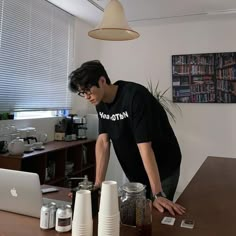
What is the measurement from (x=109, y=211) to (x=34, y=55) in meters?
2.87

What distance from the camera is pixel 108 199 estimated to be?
88 cm

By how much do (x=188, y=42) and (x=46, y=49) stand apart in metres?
2.18

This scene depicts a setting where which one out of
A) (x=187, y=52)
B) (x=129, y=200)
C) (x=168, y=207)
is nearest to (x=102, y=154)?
(x=168, y=207)

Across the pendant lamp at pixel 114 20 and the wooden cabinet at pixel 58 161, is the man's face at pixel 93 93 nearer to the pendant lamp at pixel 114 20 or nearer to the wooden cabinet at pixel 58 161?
the pendant lamp at pixel 114 20

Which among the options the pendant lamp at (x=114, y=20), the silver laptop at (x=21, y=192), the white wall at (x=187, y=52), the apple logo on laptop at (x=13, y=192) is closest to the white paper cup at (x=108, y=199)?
the silver laptop at (x=21, y=192)

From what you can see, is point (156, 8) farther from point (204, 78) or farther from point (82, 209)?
point (82, 209)

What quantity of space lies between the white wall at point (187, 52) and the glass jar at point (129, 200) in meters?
3.29

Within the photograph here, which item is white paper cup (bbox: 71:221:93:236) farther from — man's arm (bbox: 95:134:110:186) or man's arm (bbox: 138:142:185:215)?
man's arm (bbox: 95:134:110:186)

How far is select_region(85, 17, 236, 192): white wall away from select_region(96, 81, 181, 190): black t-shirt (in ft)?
8.29

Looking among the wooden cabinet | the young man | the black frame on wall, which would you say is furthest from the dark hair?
the black frame on wall

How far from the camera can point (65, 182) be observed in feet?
10.7

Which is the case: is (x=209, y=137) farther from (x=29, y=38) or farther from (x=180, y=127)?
(x=29, y=38)

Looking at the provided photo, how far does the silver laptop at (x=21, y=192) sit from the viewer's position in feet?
3.80

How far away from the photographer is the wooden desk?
1062 millimetres
